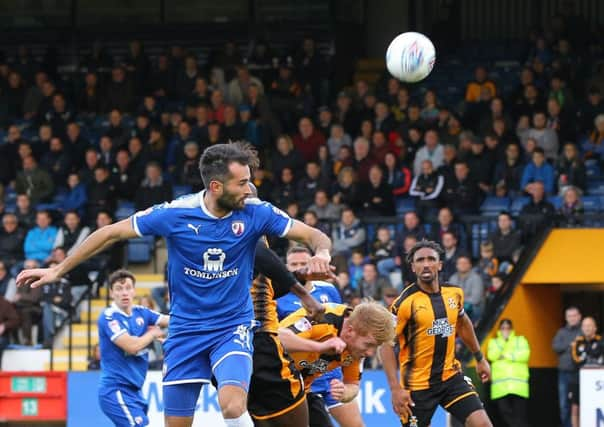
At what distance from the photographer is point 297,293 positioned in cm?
863

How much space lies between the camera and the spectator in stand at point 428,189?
18938 mm

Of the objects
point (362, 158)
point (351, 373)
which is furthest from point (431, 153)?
point (351, 373)

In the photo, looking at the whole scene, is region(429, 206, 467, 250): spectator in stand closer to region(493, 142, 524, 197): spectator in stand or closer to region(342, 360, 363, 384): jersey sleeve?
region(493, 142, 524, 197): spectator in stand

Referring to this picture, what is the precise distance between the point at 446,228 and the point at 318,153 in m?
3.27

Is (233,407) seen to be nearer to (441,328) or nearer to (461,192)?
(441,328)

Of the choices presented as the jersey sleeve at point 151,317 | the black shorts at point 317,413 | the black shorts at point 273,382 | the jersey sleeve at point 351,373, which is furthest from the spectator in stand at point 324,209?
the black shorts at point 273,382

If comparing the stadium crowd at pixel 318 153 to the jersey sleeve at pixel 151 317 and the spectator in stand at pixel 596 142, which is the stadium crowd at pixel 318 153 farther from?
the jersey sleeve at pixel 151 317

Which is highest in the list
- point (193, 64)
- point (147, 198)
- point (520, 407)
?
point (193, 64)

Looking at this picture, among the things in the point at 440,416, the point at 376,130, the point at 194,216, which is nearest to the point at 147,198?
the point at 376,130

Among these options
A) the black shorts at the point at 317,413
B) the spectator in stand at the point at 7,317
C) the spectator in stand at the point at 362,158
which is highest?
the spectator in stand at the point at 362,158

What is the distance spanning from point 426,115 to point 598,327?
13.6 ft

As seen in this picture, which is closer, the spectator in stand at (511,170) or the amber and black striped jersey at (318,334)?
the amber and black striped jersey at (318,334)

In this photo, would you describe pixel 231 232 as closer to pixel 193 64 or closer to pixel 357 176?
pixel 357 176

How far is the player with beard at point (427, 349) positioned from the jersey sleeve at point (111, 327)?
7.48ft
